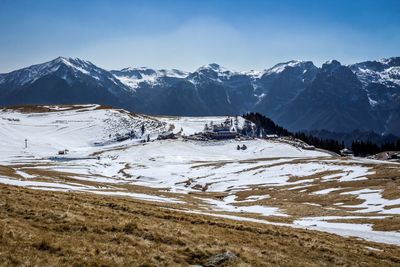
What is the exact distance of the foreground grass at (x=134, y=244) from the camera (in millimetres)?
16516

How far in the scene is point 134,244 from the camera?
19500mm

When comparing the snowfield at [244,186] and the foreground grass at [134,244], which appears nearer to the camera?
the foreground grass at [134,244]

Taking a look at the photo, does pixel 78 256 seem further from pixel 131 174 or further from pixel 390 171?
pixel 131 174

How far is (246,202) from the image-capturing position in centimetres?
7569

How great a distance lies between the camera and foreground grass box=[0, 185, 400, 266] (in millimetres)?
16516

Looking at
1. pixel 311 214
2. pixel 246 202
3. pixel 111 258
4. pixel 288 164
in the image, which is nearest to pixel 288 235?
pixel 111 258

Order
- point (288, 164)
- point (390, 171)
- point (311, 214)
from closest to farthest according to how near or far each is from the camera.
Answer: point (311, 214), point (390, 171), point (288, 164)

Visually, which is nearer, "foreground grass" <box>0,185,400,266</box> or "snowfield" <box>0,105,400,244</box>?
"foreground grass" <box>0,185,400,266</box>

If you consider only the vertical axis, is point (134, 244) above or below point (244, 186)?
above

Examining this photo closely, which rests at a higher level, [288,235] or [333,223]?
[288,235]

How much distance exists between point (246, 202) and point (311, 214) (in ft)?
64.6

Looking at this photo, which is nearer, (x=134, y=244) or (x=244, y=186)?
(x=134, y=244)

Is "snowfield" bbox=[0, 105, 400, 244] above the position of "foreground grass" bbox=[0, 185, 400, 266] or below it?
below

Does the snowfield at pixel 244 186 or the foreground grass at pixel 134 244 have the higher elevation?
the foreground grass at pixel 134 244
